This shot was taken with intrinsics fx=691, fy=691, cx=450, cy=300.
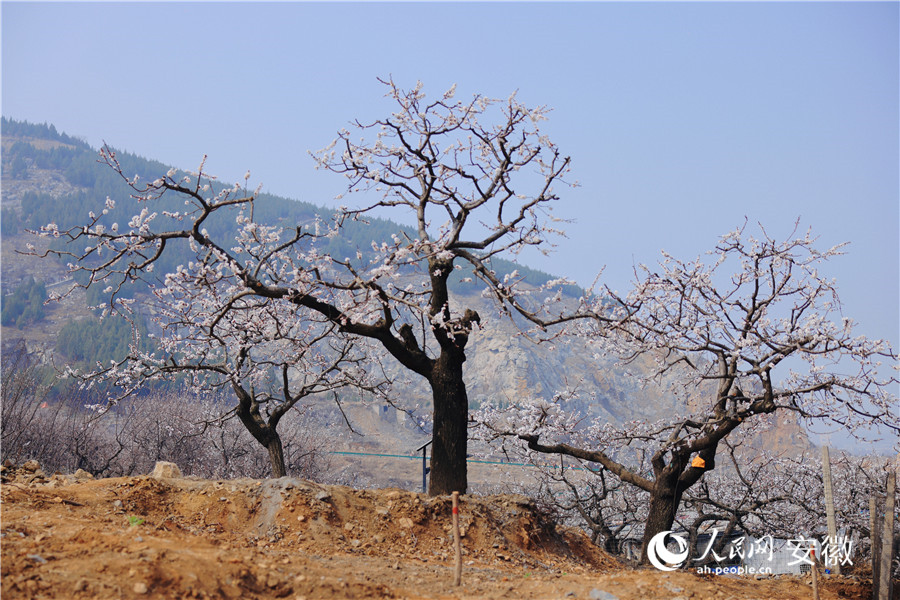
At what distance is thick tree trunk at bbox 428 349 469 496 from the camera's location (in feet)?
34.4

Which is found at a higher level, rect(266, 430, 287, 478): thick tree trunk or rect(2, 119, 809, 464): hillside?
rect(2, 119, 809, 464): hillside

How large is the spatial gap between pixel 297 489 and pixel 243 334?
532cm

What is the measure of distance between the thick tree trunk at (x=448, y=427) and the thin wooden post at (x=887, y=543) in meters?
5.83

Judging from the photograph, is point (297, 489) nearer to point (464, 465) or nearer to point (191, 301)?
point (464, 465)

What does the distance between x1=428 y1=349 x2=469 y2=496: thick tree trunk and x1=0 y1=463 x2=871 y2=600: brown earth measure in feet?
2.18

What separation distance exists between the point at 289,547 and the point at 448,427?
10.6 feet

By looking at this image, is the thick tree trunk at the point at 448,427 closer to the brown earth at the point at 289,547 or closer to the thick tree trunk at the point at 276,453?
the brown earth at the point at 289,547

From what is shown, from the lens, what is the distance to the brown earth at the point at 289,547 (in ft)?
16.8

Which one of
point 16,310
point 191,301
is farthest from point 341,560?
point 16,310

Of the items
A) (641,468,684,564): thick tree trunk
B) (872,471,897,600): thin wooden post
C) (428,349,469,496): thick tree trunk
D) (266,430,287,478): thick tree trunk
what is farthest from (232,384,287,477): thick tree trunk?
(872,471,897,600): thin wooden post

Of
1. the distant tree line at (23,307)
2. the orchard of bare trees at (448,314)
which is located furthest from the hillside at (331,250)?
the orchard of bare trees at (448,314)

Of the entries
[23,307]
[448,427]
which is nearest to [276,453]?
[448,427]

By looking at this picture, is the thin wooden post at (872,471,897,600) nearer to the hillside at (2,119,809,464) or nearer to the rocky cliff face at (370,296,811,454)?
the hillside at (2,119,809,464)

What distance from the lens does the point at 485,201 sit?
10797 mm
